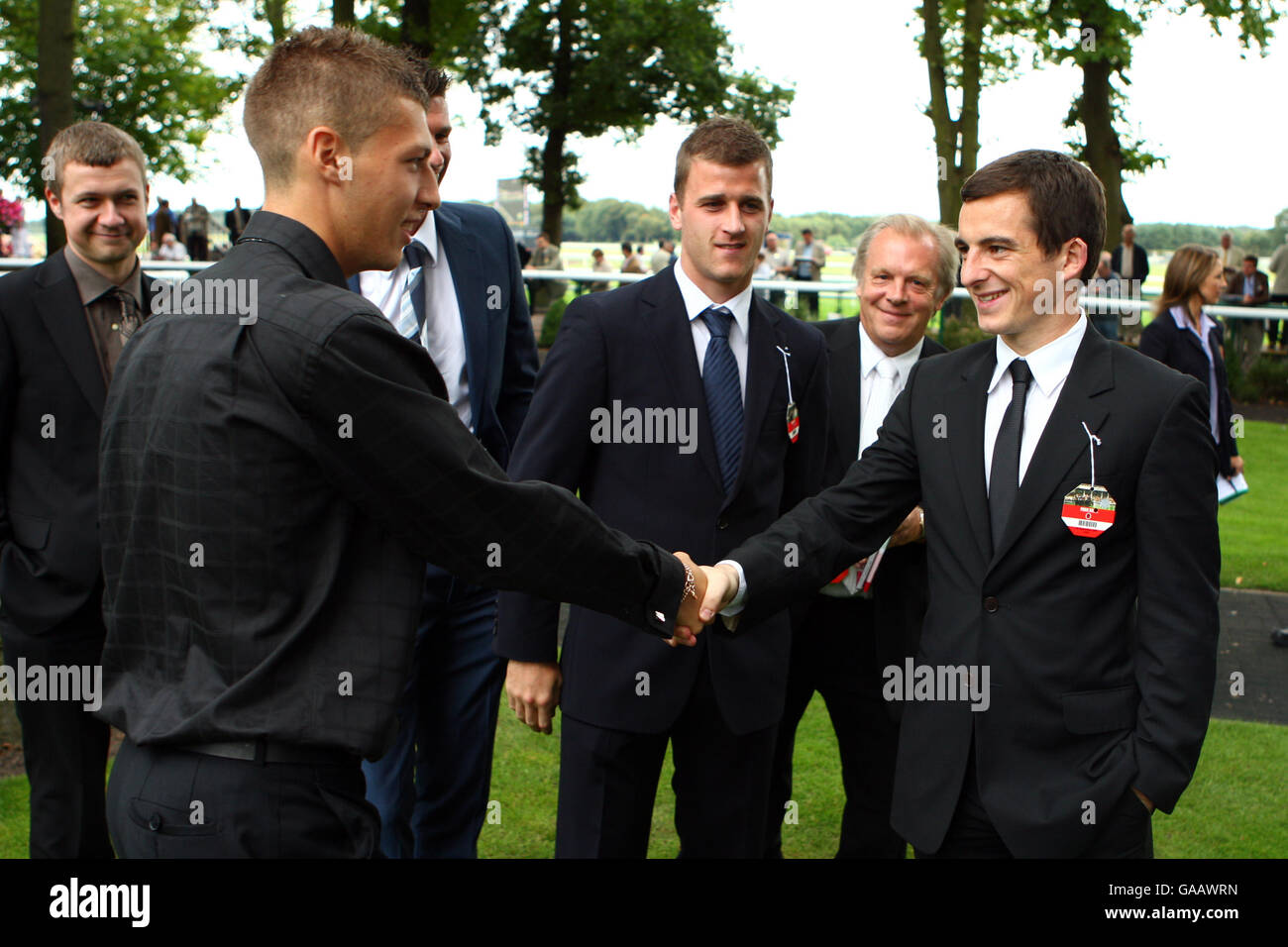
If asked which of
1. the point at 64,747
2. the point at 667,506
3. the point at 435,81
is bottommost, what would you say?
the point at 64,747

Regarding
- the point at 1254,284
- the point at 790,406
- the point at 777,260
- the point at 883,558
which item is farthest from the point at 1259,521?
the point at 777,260

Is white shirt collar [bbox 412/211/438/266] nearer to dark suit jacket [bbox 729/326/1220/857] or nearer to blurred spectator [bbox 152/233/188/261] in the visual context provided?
dark suit jacket [bbox 729/326/1220/857]

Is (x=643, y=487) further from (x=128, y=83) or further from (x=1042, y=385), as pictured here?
(x=128, y=83)

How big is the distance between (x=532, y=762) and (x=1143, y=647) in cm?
355

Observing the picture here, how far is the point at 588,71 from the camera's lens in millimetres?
35906

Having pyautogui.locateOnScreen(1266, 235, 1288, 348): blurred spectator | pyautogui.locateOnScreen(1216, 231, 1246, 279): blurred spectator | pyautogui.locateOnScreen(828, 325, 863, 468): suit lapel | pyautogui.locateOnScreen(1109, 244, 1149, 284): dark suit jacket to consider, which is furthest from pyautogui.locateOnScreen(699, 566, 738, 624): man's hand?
pyautogui.locateOnScreen(1216, 231, 1246, 279): blurred spectator

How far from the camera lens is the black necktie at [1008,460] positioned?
304 centimetres

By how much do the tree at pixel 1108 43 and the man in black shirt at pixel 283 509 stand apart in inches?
810

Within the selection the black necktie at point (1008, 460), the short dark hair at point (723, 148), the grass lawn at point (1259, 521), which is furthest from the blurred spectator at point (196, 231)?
the black necktie at point (1008, 460)

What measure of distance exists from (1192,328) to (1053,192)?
209 inches

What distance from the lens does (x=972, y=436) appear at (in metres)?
3.16

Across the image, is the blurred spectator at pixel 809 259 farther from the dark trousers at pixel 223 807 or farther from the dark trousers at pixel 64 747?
the dark trousers at pixel 223 807
